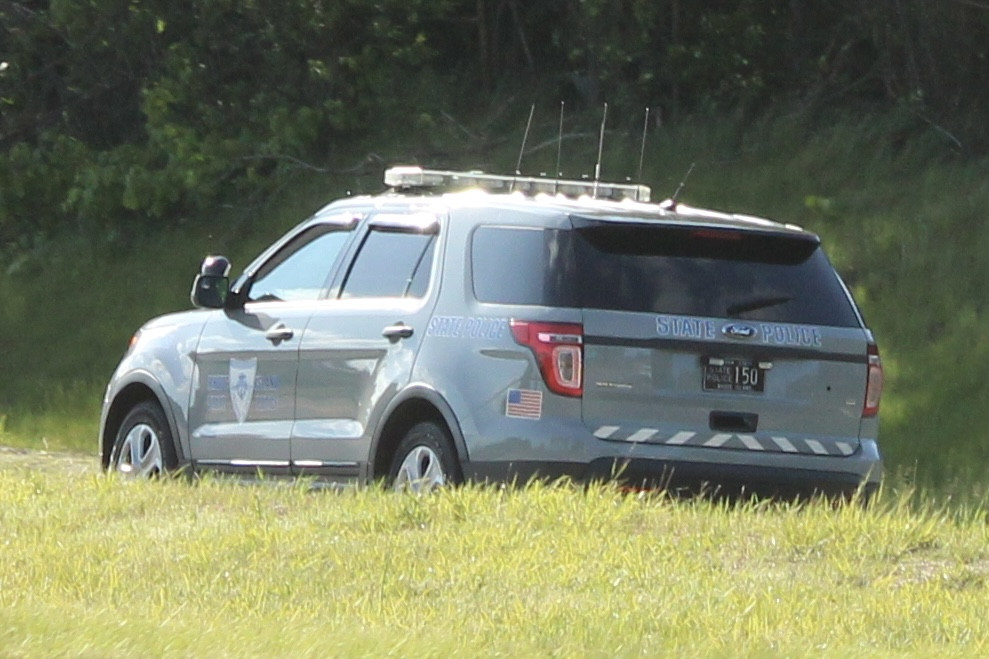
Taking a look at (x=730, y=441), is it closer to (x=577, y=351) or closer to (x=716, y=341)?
(x=716, y=341)

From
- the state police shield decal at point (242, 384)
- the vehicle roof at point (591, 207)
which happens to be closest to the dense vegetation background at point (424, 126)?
the vehicle roof at point (591, 207)

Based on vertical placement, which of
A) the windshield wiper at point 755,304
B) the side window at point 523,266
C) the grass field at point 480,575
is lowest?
the grass field at point 480,575

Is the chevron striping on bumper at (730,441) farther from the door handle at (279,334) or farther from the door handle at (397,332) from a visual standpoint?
the door handle at (279,334)

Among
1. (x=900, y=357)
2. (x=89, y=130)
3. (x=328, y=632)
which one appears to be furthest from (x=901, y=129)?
(x=328, y=632)

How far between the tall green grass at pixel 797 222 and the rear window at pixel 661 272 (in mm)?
3623

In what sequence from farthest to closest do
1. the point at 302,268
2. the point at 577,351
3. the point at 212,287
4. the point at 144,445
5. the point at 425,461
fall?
the point at 144,445
the point at 212,287
the point at 302,268
the point at 425,461
the point at 577,351

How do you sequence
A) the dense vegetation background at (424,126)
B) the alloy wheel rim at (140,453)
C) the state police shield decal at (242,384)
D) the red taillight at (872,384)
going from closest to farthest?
the red taillight at (872,384)
the state police shield decal at (242,384)
the alloy wheel rim at (140,453)
the dense vegetation background at (424,126)

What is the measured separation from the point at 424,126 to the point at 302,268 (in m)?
11.3

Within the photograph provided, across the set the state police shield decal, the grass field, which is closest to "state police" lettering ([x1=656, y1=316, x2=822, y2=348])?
the grass field

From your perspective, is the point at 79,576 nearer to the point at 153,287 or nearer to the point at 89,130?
the point at 153,287

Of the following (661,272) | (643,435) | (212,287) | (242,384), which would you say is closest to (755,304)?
(661,272)

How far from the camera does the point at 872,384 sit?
9555mm

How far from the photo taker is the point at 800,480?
30.7 ft

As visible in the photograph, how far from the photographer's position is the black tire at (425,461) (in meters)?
9.44
